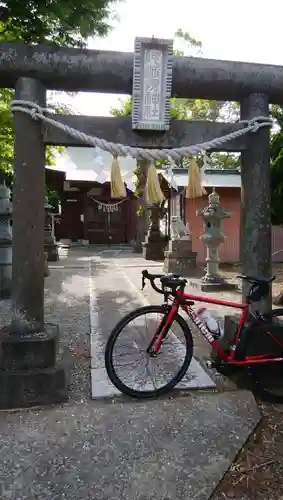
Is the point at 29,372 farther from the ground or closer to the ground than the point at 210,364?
farther from the ground

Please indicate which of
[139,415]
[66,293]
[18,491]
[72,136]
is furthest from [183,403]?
[66,293]

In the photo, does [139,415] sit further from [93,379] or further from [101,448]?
[93,379]

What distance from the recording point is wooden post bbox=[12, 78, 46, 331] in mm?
3396

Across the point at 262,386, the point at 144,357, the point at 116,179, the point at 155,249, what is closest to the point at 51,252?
the point at 155,249

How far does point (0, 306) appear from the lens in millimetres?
7633

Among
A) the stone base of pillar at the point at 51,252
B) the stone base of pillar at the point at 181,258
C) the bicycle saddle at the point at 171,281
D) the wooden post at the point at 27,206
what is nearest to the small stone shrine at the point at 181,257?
the stone base of pillar at the point at 181,258

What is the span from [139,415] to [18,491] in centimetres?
109

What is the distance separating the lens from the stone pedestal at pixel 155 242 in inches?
653

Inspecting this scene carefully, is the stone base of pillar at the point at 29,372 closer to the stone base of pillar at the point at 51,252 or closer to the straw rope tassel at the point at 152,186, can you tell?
the straw rope tassel at the point at 152,186

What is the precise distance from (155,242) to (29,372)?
13.5 m

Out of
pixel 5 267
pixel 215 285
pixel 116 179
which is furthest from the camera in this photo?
pixel 215 285

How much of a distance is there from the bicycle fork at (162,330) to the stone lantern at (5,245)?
5586 millimetres

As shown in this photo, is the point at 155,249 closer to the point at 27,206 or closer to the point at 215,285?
the point at 215,285

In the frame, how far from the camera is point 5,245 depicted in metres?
8.45
